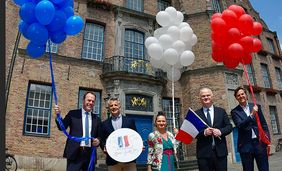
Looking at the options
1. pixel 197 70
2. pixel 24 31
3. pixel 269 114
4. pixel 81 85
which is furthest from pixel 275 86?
pixel 24 31

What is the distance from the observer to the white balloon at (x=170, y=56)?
18.1ft

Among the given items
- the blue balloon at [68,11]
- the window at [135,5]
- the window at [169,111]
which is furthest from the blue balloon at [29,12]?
the window at [135,5]

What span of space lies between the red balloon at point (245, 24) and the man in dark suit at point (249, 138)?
154cm

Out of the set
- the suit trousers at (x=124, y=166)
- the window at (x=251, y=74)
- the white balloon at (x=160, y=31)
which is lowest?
the suit trousers at (x=124, y=166)

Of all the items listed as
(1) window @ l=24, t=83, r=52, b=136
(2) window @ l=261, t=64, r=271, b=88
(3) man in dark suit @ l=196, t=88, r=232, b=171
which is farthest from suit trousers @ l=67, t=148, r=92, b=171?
(2) window @ l=261, t=64, r=271, b=88

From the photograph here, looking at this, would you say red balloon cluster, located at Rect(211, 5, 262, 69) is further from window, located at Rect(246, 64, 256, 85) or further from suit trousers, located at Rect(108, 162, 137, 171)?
window, located at Rect(246, 64, 256, 85)

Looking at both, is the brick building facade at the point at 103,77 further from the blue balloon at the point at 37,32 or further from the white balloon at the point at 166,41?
the white balloon at the point at 166,41

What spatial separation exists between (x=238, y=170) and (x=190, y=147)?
4.09m

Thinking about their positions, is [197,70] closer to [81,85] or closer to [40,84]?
[81,85]

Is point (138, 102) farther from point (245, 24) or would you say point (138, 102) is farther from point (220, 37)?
point (245, 24)

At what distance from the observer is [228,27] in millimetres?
4926

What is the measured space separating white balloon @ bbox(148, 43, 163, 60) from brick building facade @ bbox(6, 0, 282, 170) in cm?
557

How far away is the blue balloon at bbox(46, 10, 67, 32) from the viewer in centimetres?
430

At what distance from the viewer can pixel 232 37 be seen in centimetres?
484
